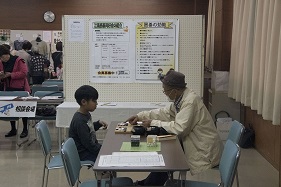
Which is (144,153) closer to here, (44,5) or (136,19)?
(136,19)

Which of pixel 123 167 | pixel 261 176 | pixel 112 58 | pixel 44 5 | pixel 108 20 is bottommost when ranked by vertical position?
pixel 261 176

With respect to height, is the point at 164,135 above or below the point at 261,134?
above

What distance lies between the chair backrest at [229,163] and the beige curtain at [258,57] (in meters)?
1.61

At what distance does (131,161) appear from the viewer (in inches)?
98.0

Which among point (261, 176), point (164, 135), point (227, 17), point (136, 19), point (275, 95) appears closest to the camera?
point (164, 135)

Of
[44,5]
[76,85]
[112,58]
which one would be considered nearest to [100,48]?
[112,58]

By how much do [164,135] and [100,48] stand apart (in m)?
2.27

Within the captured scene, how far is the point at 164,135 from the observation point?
126 inches

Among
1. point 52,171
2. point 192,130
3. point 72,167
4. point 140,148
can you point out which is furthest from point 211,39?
point 72,167

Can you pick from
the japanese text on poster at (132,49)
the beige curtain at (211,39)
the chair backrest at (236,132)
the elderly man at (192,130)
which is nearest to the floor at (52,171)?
the chair backrest at (236,132)

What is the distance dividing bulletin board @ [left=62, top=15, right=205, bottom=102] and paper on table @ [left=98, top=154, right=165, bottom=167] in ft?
8.71

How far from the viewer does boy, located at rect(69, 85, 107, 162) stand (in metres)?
3.38

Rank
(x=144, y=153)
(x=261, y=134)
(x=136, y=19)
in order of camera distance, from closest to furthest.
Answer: (x=144, y=153)
(x=136, y=19)
(x=261, y=134)

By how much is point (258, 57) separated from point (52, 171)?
2.85 metres
